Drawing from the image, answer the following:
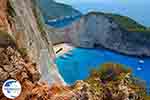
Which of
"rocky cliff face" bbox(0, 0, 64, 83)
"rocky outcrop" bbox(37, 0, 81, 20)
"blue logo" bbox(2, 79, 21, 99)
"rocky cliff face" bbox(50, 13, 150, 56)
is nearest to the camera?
"blue logo" bbox(2, 79, 21, 99)

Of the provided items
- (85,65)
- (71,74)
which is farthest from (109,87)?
(85,65)

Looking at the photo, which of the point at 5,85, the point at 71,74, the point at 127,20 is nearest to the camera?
the point at 5,85

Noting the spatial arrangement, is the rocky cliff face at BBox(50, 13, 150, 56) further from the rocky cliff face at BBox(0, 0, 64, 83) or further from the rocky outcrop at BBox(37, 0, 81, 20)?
the rocky cliff face at BBox(0, 0, 64, 83)

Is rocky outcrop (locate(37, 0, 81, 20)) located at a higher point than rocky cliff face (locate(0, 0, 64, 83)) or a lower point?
lower

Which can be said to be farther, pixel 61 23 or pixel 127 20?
pixel 61 23

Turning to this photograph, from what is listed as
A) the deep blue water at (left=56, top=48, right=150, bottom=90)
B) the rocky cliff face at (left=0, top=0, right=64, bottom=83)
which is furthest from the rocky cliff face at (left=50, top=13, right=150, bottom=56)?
the rocky cliff face at (left=0, top=0, right=64, bottom=83)

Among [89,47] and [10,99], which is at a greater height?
[10,99]

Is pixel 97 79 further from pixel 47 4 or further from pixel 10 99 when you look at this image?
pixel 47 4

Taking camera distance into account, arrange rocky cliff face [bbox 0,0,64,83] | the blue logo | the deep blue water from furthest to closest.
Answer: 1. the deep blue water
2. rocky cliff face [bbox 0,0,64,83]
3. the blue logo
